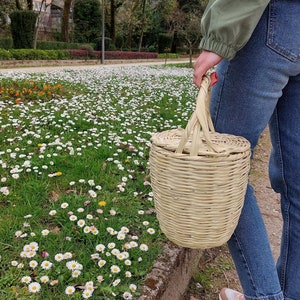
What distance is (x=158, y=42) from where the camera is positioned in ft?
118

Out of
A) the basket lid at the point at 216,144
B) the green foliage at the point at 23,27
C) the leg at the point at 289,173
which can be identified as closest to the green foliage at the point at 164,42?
the green foliage at the point at 23,27

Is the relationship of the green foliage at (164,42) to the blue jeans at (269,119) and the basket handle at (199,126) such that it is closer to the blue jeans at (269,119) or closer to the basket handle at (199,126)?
the blue jeans at (269,119)

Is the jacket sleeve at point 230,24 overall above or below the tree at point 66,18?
above

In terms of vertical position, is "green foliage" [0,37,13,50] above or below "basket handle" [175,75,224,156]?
below

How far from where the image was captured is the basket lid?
1.09 metres

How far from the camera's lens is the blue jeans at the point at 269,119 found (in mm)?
1128

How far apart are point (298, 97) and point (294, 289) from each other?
0.70 m

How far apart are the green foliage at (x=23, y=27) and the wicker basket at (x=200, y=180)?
19665 millimetres

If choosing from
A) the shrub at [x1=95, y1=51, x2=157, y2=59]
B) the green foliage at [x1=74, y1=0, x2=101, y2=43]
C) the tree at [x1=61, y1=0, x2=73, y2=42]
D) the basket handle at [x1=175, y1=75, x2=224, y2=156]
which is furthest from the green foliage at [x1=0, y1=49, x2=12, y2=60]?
the basket handle at [x1=175, y1=75, x2=224, y2=156]

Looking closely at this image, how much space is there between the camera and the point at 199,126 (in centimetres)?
112

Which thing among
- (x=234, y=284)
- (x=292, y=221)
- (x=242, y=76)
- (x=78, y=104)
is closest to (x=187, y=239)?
(x=292, y=221)

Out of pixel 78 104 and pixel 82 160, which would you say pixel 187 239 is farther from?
pixel 78 104

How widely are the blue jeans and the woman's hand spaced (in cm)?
10

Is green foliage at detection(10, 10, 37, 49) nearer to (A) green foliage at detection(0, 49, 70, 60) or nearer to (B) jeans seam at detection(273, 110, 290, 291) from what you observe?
(A) green foliage at detection(0, 49, 70, 60)
